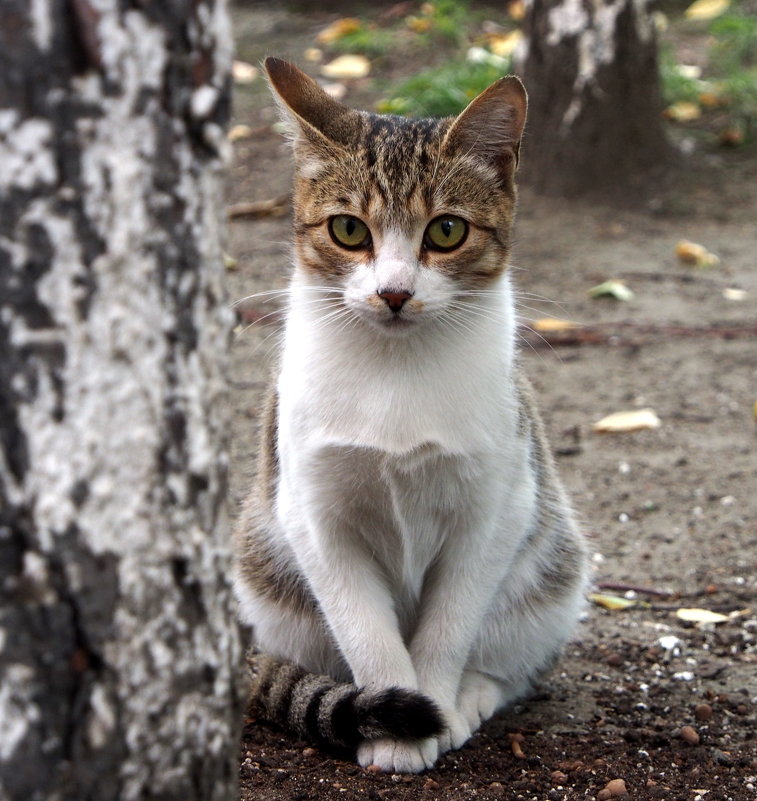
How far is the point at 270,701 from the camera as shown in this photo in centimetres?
280

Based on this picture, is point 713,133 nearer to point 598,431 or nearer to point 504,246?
point 598,431

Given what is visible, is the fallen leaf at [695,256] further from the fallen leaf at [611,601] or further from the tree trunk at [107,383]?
the tree trunk at [107,383]

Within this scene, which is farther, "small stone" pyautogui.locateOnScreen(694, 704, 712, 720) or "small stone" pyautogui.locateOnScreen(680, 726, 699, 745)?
"small stone" pyautogui.locateOnScreen(694, 704, 712, 720)

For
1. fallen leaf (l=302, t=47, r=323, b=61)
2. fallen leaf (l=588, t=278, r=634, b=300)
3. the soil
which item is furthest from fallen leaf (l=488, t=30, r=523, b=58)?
fallen leaf (l=588, t=278, r=634, b=300)

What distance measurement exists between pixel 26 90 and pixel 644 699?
2322mm

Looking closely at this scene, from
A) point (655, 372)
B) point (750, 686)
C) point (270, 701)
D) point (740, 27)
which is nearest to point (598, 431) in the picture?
point (655, 372)

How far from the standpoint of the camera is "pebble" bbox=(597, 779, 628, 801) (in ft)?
7.93

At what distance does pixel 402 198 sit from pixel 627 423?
7.98 feet

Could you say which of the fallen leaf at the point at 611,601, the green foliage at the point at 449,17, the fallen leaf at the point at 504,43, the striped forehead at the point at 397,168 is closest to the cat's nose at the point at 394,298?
the striped forehead at the point at 397,168

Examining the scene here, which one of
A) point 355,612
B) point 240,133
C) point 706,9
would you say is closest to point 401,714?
point 355,612

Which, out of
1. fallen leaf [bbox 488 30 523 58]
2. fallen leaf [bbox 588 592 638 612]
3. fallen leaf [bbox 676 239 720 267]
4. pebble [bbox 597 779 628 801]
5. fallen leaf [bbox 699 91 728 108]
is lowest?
fallen leaf [bbox 588 592 638 612]

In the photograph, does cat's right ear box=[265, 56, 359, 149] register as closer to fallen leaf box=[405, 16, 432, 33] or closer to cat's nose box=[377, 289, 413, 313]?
cat's nose box=[377, 289, 413, 313]

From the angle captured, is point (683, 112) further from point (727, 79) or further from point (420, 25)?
point (420, 25)

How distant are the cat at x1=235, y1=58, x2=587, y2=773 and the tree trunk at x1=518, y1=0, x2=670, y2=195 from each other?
3.92 m
